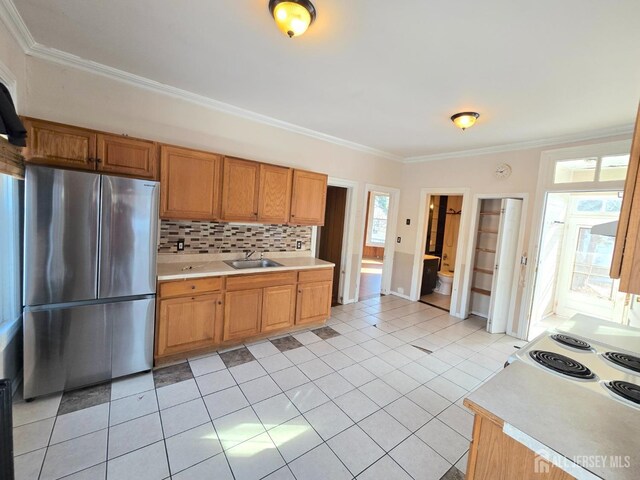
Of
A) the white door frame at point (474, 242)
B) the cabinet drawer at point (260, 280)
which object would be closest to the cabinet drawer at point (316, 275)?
the cabinet drawer at point (260, 280)

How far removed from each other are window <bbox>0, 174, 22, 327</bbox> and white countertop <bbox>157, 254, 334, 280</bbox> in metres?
0.91

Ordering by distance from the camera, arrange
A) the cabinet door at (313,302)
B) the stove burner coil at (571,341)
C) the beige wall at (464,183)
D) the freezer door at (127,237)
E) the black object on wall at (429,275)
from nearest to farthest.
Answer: the stove burner coil at (571,341)
the freezer door at (127,237)
the cabinet door at (313,302)
the beige wall at (464,183)
the black object on wall at (429,275)

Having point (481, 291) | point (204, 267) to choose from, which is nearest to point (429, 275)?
point (481, 291)

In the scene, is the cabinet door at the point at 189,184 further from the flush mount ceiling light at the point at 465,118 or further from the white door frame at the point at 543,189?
the white door frame at the point at 543,189

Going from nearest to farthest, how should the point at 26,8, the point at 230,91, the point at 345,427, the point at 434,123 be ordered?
the point at 26,8 → the point at 345,427 → the point at 230,91 → the point at 434,123

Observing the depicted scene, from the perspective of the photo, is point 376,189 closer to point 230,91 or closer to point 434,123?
point 434,123

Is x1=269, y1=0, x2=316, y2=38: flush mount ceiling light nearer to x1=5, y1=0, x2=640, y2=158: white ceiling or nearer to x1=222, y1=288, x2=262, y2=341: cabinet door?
x1=5, y1=0, x2=640, y2=158: white ceiling

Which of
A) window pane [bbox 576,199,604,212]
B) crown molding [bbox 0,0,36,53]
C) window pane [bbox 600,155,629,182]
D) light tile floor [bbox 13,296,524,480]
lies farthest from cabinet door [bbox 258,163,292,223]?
window pane [bbox 576,199,604,212]

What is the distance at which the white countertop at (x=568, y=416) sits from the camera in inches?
35.6

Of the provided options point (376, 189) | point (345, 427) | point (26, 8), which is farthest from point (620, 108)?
point (26, 8)

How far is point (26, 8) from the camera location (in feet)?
5.98

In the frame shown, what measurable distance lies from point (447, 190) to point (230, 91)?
370cm

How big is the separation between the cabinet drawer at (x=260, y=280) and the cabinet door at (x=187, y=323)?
0.19 meters

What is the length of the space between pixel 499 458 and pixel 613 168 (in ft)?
12.3
